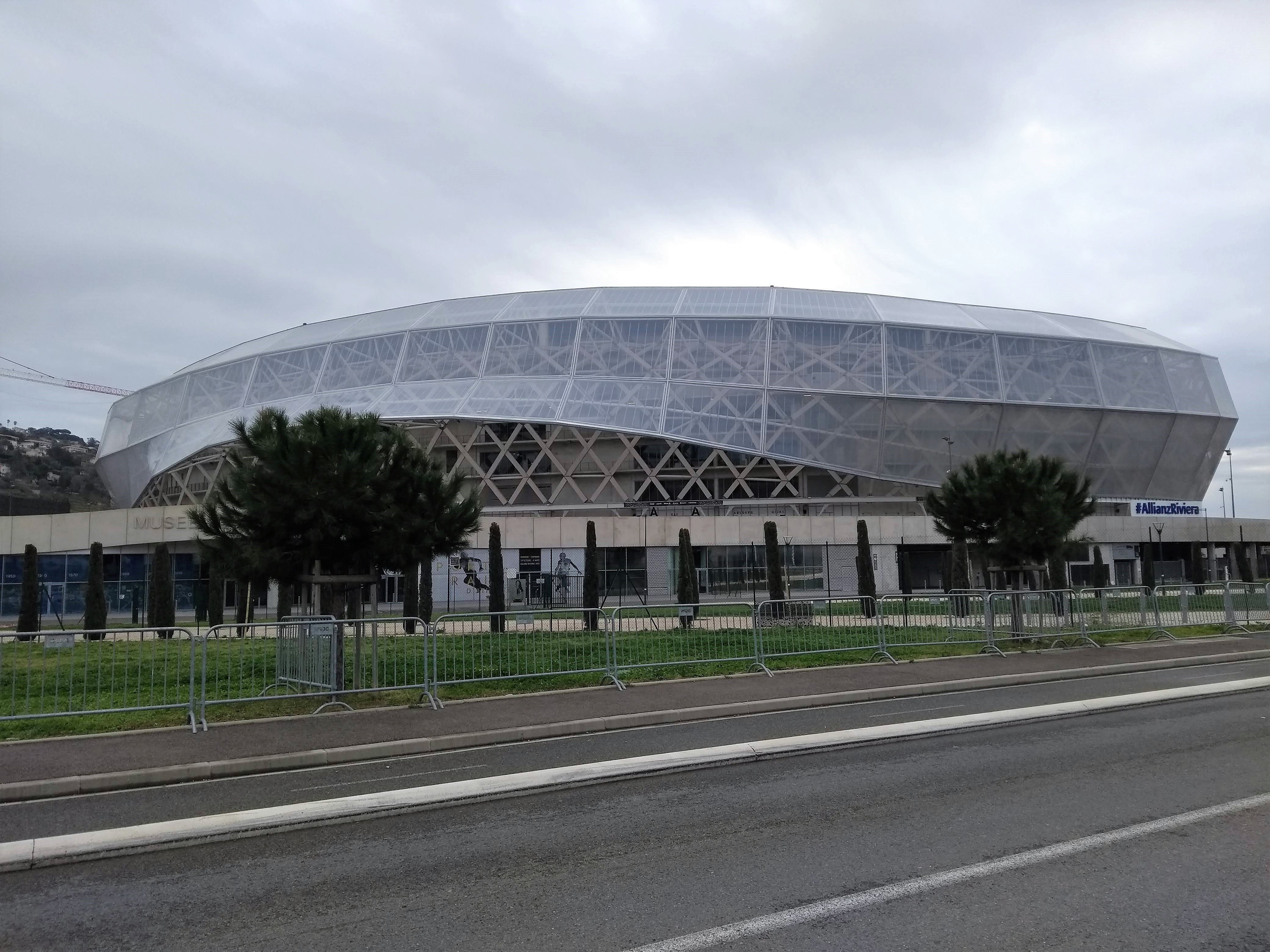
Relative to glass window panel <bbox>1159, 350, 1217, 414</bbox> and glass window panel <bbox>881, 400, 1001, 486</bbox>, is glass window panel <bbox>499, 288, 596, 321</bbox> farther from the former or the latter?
glass window panel <bbox>1159, 350, 1217, 414</bbox>

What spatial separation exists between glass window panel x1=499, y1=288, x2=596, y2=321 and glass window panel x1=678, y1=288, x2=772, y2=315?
6133mm

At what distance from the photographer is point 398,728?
12.0 meters

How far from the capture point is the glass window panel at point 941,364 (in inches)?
2073

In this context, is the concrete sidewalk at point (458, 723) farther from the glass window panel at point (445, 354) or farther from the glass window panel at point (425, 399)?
the glass window panel at point (445, 354)

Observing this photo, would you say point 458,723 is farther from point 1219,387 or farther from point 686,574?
point 1219,387

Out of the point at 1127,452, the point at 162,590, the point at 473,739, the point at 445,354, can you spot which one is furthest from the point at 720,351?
the point at 473,739

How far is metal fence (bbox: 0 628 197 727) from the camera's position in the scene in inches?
480

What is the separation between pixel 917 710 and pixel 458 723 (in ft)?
20.0

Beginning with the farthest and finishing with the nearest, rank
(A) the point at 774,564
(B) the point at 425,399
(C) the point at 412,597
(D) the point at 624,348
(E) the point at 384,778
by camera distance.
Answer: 1. (B) the point at 425,399
2. (D) the point at 624,348
3. (A) the point at 774,564
4. (C) the point at 412,597
5. (E) the point at 384,778

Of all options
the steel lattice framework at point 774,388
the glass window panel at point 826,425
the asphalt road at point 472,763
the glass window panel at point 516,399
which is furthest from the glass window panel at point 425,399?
the asphalt road at point 472,763

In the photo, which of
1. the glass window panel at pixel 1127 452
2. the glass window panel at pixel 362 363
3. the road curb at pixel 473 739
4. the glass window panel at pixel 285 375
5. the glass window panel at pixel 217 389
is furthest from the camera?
the glass window panel at pixel 217 389

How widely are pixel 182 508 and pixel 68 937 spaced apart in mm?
43431

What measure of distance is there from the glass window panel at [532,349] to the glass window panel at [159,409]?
2371 centimetres

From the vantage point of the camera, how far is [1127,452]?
55312 mm
